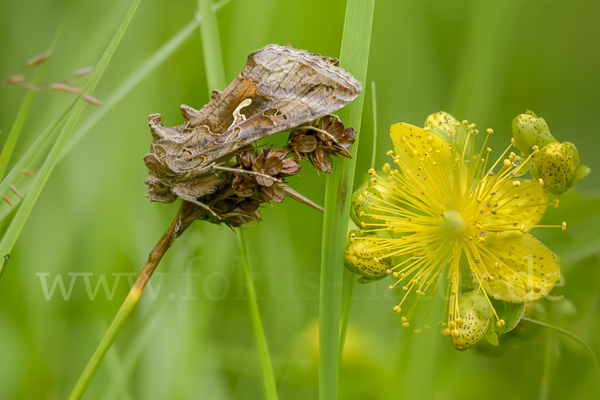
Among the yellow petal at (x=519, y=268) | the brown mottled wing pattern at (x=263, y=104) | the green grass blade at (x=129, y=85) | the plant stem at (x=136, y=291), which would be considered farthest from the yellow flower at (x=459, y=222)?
the green grass blade at (x=129, y=85)

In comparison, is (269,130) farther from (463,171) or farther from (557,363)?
(557,363)

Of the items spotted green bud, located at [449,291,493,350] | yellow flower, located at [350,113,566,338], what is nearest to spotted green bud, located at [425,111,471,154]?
yellow flower, located at [350,113,566,338]

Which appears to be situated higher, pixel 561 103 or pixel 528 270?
pixel 561 103

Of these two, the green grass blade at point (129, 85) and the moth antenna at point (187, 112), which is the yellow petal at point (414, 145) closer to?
the moth antenna at point (187, 112)

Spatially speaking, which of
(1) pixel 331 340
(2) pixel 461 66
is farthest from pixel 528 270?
(2) pixel 461 66

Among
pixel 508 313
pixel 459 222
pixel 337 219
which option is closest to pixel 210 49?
pixel 337 219

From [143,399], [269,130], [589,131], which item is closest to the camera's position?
[269,130]
